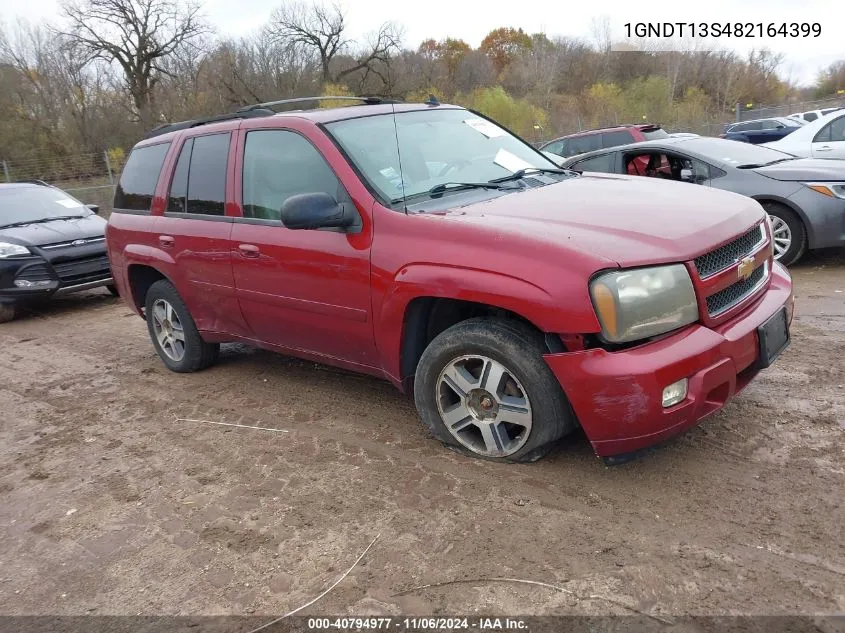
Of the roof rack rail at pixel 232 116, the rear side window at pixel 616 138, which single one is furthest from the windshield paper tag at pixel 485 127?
the rear side window at pixel 616 138

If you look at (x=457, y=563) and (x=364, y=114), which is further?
(x=364, y=114)

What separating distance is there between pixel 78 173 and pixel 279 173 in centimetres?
2137

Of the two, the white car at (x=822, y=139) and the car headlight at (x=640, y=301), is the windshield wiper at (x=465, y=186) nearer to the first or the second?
the car headlight at (x=640, y=301)

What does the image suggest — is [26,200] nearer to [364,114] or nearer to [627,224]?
[364,114]

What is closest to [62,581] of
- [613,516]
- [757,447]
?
[613,516]

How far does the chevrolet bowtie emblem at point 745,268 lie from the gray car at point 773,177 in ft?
10.7

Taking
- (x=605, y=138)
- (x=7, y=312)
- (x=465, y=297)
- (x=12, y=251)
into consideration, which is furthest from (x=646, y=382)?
(x=605, y=138)

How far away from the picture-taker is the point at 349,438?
4027 millimetres

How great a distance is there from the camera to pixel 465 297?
10.6ft

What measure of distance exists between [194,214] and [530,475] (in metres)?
2.93

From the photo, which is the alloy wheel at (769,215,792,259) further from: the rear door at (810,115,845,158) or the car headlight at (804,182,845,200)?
the rear door at (810,115,845,158)

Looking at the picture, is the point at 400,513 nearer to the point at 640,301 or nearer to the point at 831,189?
the point at 640,301

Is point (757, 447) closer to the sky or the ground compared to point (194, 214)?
closer to the ground

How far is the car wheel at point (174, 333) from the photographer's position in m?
5.32
